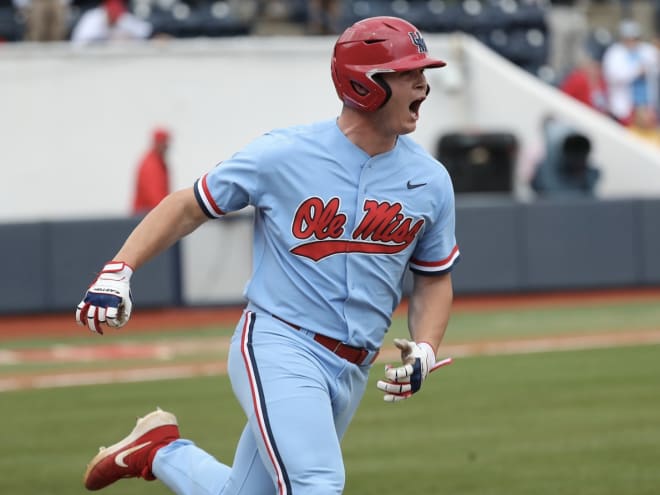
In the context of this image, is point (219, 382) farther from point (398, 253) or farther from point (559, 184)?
point (559, 184)

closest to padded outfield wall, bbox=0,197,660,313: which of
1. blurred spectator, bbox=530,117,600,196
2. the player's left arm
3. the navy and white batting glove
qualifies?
blurred spectator, bbox=530,117,600,196

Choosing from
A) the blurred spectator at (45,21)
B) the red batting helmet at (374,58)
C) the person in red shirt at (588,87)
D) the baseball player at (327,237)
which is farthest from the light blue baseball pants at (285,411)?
the person in red shirt at (588,87)

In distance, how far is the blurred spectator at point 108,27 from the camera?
62.6ft

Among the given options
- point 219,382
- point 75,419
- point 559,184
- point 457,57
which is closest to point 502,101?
point 457,57

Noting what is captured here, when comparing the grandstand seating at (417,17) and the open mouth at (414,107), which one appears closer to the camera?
the open mouth at (414,107)

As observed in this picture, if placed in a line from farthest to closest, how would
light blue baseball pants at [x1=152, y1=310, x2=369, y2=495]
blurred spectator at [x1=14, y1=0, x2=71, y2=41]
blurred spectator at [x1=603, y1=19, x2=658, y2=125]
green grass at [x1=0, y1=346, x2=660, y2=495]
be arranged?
blurred spectator at [x1=603, y1=19, x2=658, y2=125], blurred spectator at [x1=14, y1=0, x2=71, y2=41], green grass at [x1=0, y1=346, x2=660, y2=495], light blue baseball pants at [x1=152, y1=310, x2=369, y2=495]

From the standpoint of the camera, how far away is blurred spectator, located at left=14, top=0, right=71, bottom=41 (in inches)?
739

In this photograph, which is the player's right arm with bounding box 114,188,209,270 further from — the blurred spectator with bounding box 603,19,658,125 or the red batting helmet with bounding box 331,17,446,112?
the blurred spectator with bounding box 603,19,658,125

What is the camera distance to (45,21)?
62.0 feet

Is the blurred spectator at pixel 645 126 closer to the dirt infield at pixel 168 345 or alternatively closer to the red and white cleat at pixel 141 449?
the dirt infield at pixel 168 345

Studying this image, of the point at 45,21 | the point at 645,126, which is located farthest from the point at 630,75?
the point at 45,21

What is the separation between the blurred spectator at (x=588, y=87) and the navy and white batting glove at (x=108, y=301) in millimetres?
16538

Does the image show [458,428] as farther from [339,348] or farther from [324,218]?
[324,218]

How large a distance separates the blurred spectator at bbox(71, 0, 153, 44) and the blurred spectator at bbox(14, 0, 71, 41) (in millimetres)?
333
